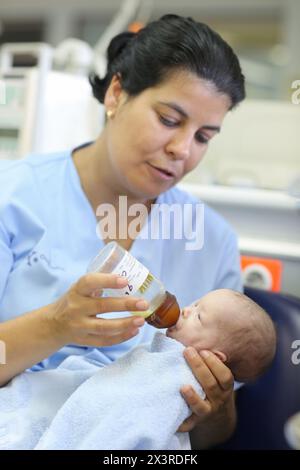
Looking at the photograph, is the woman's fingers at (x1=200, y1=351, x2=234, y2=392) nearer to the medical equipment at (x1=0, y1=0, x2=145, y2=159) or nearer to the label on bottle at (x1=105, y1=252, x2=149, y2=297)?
the label on bottle at (x1=105, y1=252, x2=149, y2=297)

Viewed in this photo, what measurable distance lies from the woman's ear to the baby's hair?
1.28 ft

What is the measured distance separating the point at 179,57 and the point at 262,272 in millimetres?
452

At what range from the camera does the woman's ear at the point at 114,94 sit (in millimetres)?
943

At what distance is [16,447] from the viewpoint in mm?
752

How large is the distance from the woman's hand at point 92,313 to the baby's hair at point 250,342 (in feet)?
0.52

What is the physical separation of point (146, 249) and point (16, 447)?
0.37 meters

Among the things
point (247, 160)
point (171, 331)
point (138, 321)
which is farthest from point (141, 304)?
point (247, 160)

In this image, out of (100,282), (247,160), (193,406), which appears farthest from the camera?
(247,160)

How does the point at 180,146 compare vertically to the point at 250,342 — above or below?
above

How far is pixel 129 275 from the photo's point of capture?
0.71m

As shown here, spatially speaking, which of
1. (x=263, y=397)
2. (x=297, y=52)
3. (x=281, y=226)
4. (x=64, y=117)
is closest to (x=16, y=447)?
(x=263, y=397)

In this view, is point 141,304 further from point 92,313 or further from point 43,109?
point 43,109

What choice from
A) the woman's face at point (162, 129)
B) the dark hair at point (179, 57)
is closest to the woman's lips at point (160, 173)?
the woman's face at point (162, 129)

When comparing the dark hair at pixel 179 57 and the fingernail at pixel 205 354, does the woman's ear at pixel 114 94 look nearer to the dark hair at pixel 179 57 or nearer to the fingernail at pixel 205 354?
the dark hair at pixel 179 57
